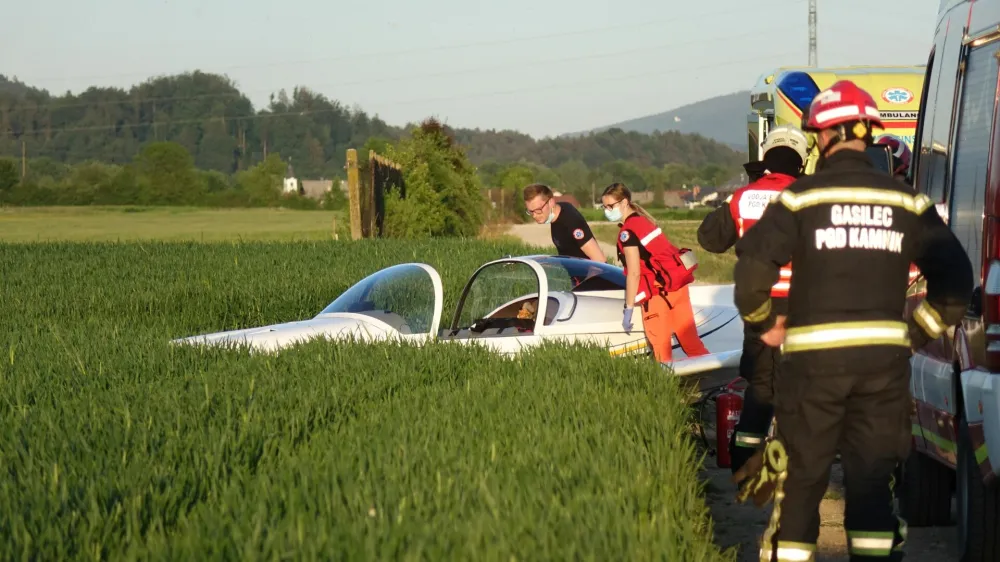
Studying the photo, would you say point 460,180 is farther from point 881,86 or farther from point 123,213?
point 123,213

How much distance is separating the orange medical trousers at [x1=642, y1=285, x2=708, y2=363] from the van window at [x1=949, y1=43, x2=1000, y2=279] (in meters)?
3.63

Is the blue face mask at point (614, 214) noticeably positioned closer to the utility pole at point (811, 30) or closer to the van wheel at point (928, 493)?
the van wheel at point (928, 493)

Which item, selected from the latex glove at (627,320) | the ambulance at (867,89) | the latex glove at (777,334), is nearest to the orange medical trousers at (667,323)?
the latex glove at (627,320)

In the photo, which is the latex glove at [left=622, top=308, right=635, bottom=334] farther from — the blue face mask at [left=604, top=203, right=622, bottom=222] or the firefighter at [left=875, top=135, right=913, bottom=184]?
the firefighter at [left=875, top=135, right=913, bottom=184]

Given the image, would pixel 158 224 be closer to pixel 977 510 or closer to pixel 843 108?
pixel 977 510

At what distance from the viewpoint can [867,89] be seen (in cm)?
1888

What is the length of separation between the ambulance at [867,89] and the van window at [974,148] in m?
11.6

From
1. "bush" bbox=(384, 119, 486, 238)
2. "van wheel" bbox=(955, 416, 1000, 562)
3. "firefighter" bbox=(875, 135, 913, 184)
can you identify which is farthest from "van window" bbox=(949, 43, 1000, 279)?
"bush" bbox=(384, 119, 486, 238)

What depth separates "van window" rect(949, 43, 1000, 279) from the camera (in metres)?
5.84

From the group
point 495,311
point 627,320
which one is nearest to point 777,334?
point 627,320

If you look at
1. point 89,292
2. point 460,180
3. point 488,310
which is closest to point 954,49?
point 488,310

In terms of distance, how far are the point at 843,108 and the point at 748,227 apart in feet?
7.05

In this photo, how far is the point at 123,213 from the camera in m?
91.4

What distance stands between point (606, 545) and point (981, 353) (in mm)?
2206
